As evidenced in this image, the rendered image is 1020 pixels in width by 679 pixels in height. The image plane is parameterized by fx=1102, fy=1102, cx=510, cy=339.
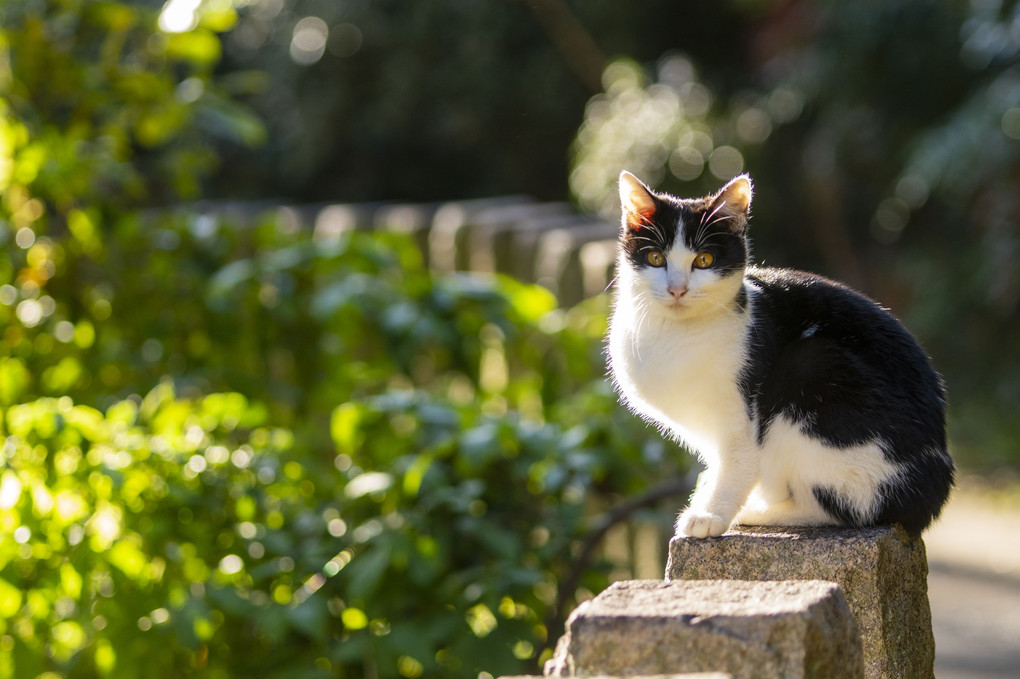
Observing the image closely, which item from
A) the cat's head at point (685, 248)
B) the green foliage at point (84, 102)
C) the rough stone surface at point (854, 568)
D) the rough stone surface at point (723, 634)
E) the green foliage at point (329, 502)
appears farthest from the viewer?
the green foliage at point (84, 102)

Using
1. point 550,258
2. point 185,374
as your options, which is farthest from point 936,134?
point 185,374

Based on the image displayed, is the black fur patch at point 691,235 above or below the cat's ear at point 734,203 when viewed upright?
below

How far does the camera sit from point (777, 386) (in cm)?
164

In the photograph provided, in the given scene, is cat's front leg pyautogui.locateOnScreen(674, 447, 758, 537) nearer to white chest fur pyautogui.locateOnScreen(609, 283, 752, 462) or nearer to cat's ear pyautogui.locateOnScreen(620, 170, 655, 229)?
white chest fur pyautogui.locateOnScreen(609, 283, 752, 462)

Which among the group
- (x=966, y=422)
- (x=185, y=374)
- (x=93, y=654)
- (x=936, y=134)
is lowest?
(x=966, y=422)

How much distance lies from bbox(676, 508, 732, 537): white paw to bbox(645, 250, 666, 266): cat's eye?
39cm

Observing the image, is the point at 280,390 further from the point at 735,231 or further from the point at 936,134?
the point at 936,134

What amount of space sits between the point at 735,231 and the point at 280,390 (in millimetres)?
1651

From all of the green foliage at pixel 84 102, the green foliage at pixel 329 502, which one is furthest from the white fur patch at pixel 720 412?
the green foliage at pixel 84 102

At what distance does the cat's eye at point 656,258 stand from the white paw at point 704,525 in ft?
1.27

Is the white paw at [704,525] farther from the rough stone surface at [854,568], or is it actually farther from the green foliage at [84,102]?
the green foliage at [84,102]

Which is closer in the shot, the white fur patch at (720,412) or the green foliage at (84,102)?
the white fur patch at (720,412)

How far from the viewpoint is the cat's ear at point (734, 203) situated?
1.69 m

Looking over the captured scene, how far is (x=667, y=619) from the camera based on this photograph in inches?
47.4
